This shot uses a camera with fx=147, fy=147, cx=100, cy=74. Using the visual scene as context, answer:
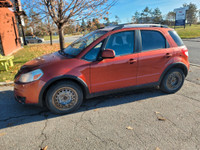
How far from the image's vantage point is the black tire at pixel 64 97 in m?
3.02

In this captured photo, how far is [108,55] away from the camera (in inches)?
121

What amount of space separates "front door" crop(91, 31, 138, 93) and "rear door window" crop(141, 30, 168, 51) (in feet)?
1.08

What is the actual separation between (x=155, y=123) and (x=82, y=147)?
145 centimetres

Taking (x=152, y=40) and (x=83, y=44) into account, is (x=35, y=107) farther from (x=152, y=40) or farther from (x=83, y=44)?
(x=152, y=40)

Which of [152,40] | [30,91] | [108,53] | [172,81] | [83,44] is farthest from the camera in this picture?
[172,81]

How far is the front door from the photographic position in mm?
3220

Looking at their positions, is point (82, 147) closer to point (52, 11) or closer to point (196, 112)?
point (196, 112)

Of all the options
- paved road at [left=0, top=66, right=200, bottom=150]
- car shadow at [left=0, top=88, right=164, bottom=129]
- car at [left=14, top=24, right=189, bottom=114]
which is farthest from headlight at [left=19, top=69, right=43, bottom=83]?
paved road at [left=0, top=66, right=200, bottom=150]

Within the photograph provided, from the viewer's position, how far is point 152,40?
3689mm

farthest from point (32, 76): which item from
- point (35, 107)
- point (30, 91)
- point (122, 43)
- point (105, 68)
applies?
point (122, 43)

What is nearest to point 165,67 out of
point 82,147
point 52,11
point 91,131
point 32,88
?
point 91,131

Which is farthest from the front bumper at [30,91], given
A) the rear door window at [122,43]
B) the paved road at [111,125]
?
the rear door window at [122,43]

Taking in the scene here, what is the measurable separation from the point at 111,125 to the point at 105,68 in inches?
46.8

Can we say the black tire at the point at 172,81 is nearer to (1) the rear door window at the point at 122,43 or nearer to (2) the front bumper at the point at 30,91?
(1) the rear door window at the point at 122,43
